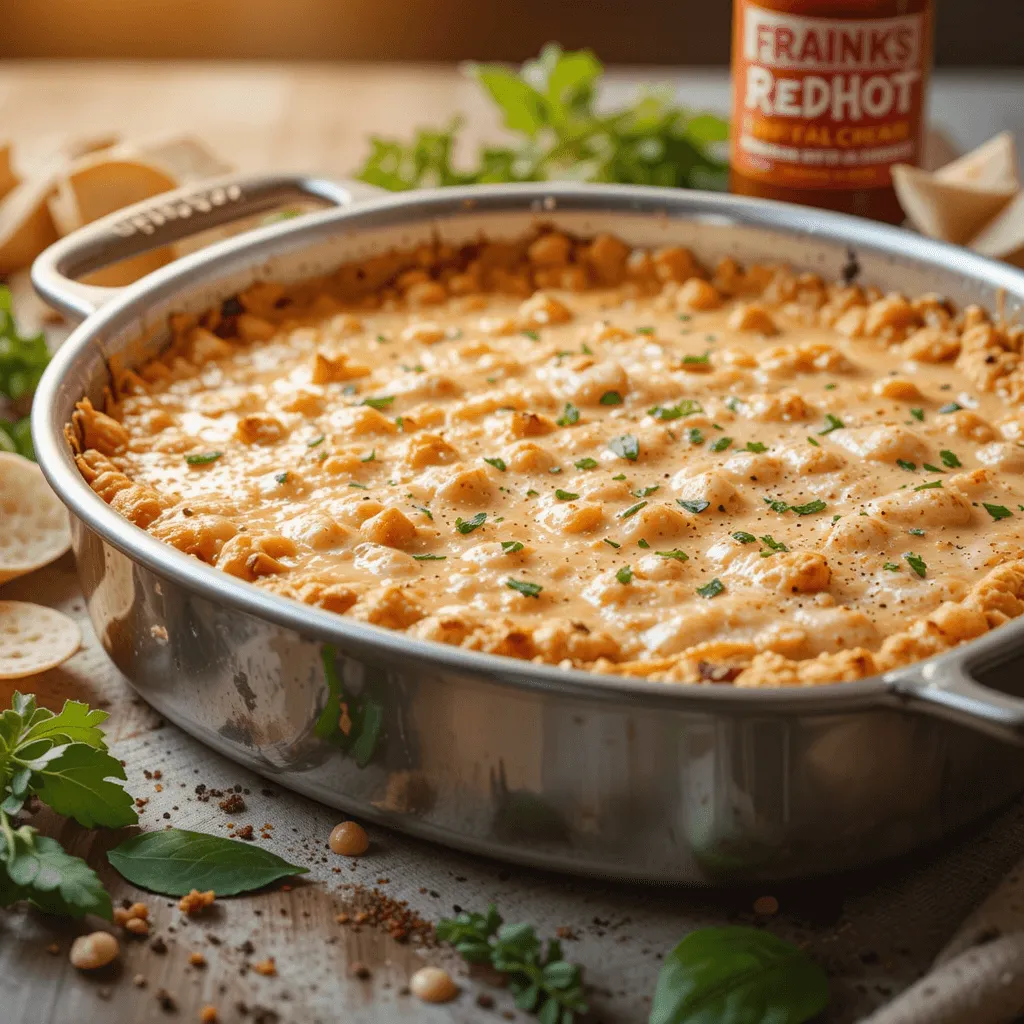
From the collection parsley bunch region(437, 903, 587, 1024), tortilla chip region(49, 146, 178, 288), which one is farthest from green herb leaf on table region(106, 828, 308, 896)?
tortilla chip region(49, 146, 178, 288)

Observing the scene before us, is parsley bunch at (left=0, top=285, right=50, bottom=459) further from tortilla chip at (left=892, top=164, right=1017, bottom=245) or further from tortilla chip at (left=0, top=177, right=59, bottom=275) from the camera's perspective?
tortilla chip at (left=892, top=164, right=1017, bottom=245)

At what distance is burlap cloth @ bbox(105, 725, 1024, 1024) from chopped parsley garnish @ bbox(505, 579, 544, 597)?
0.35 m

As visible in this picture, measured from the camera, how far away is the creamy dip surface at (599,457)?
1952mm

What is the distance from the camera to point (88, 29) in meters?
6.70

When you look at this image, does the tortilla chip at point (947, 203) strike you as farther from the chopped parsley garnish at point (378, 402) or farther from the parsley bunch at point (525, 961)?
the parsley bunch at point (525, 961)

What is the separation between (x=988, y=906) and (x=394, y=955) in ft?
2.20

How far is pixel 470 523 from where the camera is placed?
7.24ft

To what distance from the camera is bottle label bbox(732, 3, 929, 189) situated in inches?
117

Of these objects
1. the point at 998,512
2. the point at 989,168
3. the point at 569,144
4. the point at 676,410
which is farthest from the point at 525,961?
the point at 569,144

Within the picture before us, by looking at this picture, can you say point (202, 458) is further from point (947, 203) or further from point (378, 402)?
point (947, 203)

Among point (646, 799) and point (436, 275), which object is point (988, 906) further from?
point (436, 275)

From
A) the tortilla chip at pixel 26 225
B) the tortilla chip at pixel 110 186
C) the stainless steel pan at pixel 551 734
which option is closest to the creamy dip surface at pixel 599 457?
the stainless steel pan at pixel 551 734

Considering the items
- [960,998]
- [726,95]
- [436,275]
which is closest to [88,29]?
[726,95]

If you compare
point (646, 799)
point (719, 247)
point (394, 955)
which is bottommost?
point (394, 955)
